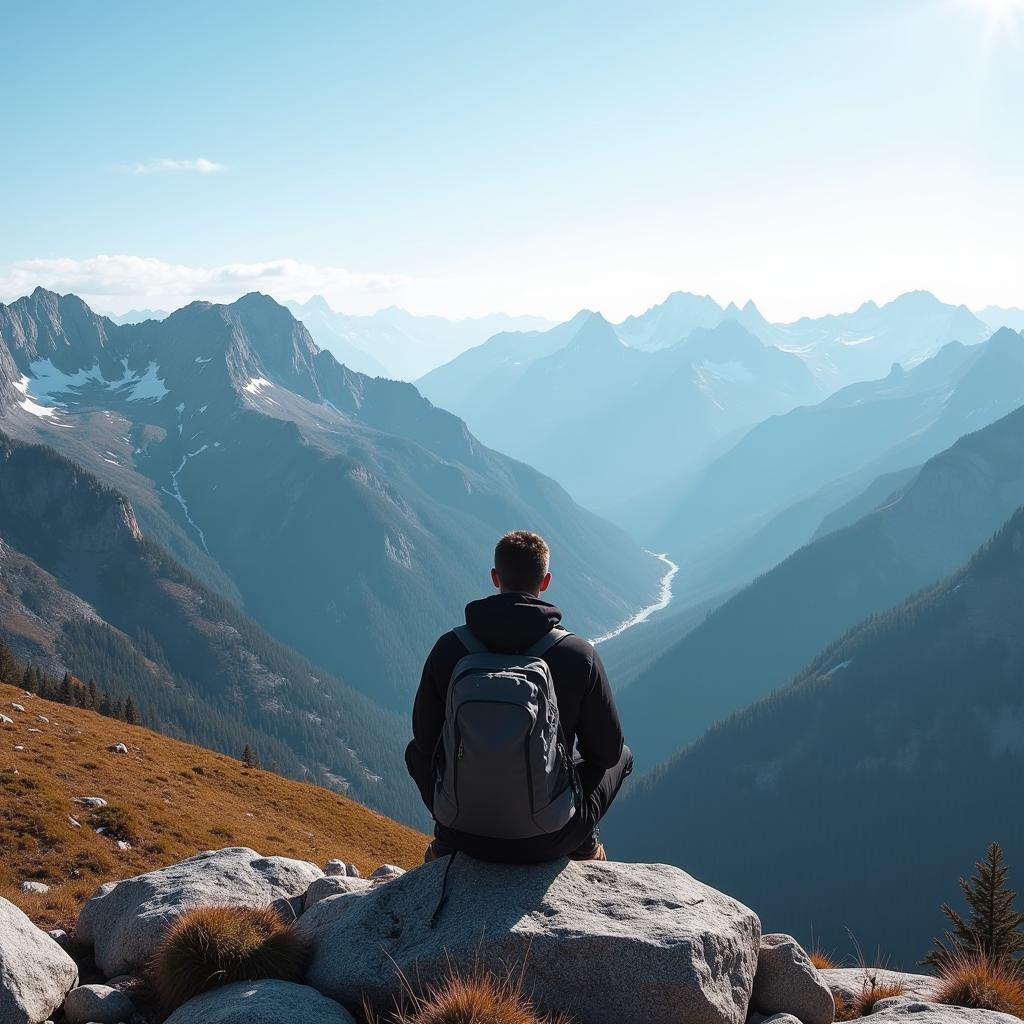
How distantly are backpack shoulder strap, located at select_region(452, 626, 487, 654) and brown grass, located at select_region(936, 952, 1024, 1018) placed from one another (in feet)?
27.4

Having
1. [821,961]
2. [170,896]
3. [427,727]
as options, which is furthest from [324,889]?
[821,961]

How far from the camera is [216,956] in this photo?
1113 cm

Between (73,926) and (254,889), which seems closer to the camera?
(254,889)

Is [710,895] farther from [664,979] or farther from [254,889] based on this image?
[254,889]

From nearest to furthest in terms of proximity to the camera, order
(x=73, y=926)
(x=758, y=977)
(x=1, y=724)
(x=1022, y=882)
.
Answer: (x=758, y=977) < (x=73, y=926) < (x=1, y=724) < (x=1022, y=882)

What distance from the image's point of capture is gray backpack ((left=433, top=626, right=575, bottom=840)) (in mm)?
9766

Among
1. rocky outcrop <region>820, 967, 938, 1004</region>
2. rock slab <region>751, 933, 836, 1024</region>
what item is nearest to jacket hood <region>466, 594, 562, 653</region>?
rock slab <region>751, 933, 836, 1024</region>

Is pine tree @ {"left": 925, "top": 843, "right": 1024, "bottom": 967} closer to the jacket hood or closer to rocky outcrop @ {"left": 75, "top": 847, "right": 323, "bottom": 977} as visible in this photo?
rocky outcrop @ {"left": 75, "top": 847, "right": 323, "bottom": 977}

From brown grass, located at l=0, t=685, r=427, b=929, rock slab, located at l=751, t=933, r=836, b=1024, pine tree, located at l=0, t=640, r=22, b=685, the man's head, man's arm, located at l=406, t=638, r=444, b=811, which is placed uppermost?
the man's head

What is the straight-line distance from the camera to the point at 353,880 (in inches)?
622

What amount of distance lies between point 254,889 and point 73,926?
165 inches

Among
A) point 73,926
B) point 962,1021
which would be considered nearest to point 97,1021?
point 73,926

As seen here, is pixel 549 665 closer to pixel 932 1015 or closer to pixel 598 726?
pixel 598 726

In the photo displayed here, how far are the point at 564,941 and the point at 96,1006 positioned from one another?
6.28 meters
